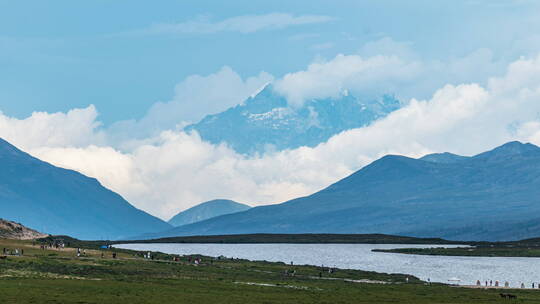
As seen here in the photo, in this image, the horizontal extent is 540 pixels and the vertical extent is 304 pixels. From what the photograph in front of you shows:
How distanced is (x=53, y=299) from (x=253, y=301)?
21.8 m

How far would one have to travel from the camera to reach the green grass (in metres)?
103

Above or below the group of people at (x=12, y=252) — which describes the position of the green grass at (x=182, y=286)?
below

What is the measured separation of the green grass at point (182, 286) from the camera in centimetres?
10338

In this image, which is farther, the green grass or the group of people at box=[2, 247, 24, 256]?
the group of people at box=[2, 247, 24, 256]

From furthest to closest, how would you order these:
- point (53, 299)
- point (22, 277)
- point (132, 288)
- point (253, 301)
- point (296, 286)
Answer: point (296, 286) → point (22, 277) → point (132, 288) → point (253, 301) → point (53, 299)

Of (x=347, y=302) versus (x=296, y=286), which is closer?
(x=347, y=302)

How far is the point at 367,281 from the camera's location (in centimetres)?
15462

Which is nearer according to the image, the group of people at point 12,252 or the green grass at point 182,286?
the green grass at point 182,286

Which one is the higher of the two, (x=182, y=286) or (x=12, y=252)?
(x=12, y=252)

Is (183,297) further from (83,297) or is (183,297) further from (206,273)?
(206,273)

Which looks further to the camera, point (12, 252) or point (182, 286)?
point (12, 252)

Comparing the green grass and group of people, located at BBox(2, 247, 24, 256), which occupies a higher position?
group of people, located at BBox(2, 247, 24, 256)

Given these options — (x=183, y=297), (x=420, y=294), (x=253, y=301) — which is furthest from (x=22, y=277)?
(x=420, y=294)

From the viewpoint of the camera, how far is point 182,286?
120 m
